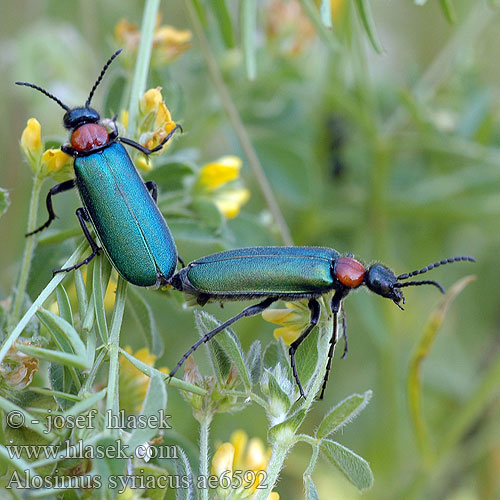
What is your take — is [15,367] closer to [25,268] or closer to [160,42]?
[25,268]

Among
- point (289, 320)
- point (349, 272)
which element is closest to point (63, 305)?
point (289, 320)

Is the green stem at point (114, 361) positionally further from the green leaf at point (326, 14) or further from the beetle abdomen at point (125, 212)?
the green leaf at point (326, 14)

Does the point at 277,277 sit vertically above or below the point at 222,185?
below

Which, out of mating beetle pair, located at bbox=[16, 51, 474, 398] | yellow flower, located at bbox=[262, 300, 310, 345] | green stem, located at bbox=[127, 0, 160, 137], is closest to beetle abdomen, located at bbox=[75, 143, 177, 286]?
mating beetle pair, located at bbox=[16, 51, 474, 398]

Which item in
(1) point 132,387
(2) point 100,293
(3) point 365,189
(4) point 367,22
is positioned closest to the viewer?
(2) point 100,293

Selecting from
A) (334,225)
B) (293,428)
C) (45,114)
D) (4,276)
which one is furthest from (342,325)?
(45,114)

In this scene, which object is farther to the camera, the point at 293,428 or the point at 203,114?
the point at 203,114

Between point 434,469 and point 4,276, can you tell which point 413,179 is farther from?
point 4,276

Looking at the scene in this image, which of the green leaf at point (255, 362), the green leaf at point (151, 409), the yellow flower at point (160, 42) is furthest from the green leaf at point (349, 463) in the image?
the yellow flower at point (160, 42)
